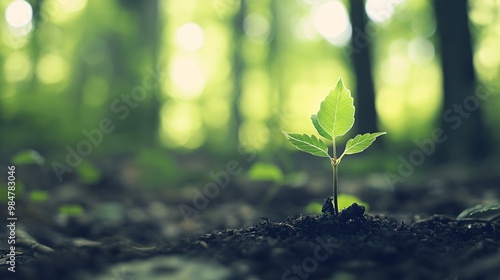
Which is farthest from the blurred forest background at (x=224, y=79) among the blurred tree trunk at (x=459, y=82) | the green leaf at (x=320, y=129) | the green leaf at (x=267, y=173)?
Result: the green leaf at (x=320, y=129)

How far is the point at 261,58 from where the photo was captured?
20.6 m

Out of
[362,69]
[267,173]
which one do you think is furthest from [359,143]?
[362,69]

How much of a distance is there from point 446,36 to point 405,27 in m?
9.13

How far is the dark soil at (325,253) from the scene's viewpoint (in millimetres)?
1182

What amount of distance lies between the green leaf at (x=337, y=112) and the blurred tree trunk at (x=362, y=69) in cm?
670

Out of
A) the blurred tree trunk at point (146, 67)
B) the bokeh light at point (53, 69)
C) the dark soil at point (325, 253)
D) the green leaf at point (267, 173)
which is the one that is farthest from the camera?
the bokeh light at point (53, 69)

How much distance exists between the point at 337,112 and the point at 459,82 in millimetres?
5550

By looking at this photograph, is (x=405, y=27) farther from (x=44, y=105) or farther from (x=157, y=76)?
(x=44, y=105)

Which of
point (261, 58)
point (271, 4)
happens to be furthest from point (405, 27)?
point (261, 58)

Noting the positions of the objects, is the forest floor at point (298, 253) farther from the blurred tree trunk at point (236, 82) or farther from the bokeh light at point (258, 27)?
the bokeh light at point (258, 27)

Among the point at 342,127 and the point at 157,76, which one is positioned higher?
the point at 157,76

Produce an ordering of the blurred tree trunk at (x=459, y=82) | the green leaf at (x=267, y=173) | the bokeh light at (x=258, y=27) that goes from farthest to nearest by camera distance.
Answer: the bokeh light at (x=258, y=27), the blurred tree trunk at (x=459, y=82), the green leaf at (x=267, y=173)

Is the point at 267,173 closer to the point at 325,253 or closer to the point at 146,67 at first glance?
the point at 325,253

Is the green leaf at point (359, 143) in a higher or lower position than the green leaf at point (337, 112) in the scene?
lower
